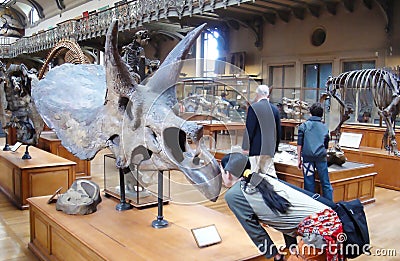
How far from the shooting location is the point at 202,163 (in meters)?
1.68

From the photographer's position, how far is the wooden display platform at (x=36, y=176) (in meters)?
4.84

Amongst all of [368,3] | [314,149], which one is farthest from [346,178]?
[368,3]

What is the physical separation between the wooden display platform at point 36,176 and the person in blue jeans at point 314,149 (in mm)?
2806

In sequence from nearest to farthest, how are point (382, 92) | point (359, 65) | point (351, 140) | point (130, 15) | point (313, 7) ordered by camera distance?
1. point (382, 92)
2. point (351, 140)
3. point (359, 65)
4. point (313, 7)
5. point (130, 15)

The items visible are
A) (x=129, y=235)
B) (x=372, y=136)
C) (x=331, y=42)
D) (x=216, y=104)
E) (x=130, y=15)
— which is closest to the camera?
(x=216, y=104)

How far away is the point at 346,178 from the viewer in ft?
17.1

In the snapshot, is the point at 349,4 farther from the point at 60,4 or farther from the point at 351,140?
the point at 60,4

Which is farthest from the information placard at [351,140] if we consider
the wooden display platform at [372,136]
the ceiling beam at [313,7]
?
the ceiling beam at [313,7]

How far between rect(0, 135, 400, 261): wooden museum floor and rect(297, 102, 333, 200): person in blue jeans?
0.68m

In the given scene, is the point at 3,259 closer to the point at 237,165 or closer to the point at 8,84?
the point at 8,84

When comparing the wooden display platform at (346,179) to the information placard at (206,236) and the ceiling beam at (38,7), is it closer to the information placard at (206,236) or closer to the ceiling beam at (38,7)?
the information placard at (206,236)

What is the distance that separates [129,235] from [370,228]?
9.72 feet

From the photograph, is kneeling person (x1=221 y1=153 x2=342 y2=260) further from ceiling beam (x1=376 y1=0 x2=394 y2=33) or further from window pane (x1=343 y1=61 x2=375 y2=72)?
window pane (x1=343 y1=61 x2=375 y2=72)

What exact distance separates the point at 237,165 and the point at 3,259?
2.68 m
